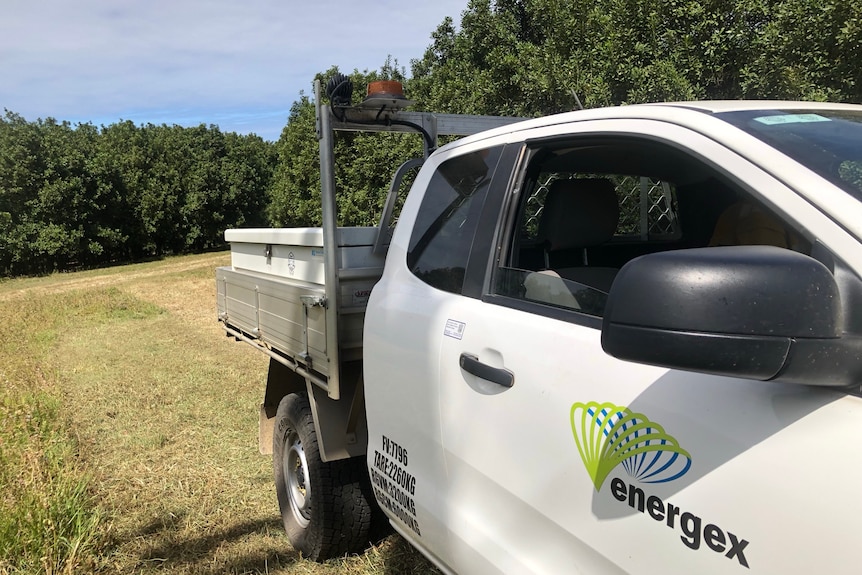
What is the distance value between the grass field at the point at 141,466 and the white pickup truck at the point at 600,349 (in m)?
0.75

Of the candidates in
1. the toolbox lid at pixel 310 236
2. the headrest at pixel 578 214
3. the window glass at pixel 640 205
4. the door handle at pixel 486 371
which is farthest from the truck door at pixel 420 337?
the window glass at pixel 640 205

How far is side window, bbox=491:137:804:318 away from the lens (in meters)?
1.86

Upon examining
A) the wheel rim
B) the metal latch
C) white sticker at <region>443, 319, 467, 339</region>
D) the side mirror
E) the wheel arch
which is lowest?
the wheel rim

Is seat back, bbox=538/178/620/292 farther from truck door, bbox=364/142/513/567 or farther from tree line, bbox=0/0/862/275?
tree line, bbox=0/0/862/275

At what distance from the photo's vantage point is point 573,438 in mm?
1561

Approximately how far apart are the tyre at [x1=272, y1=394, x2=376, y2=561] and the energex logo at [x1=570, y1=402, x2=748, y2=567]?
1966mm

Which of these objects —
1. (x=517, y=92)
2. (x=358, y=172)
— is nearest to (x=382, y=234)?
(x=517, y=92)

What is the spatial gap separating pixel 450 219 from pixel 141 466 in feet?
12.3

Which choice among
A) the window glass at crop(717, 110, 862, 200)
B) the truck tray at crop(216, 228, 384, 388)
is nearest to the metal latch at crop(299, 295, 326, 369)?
the truck tray at crop(216, 228, 384, 388)

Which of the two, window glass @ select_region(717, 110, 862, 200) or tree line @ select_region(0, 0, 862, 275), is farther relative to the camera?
tree line @ select_region(0, 0, 862, 275)

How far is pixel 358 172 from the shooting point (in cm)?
1481

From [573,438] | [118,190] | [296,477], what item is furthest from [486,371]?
[118,190]

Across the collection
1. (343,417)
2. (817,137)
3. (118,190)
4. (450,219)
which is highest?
(817,137)

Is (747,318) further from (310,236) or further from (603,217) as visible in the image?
(310,236)
